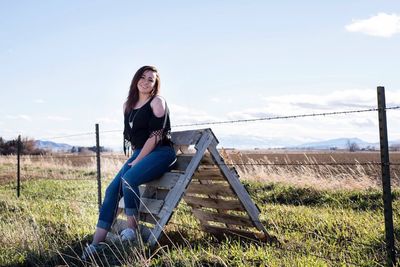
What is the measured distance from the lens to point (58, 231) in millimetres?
6527

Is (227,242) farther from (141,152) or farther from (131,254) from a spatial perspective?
(141,152)

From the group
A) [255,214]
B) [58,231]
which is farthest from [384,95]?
[58,231]

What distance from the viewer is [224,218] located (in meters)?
6.02

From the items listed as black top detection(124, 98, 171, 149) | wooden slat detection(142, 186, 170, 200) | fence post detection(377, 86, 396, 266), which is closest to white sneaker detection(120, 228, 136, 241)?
wooden slat detection(142, 186, 170, 200)

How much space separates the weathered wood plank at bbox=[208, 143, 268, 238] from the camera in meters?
5.42

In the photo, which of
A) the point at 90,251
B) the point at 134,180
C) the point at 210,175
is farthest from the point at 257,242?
the point at 90,251

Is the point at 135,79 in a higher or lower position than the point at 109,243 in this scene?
higher

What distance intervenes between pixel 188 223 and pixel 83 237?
145 cm

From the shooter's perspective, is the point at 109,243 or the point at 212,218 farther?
the point at 212,218

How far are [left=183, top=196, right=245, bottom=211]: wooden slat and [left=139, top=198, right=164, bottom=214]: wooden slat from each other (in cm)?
77

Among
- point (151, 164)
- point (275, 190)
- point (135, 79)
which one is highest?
point (135, 79)

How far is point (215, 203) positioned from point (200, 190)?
25 cm

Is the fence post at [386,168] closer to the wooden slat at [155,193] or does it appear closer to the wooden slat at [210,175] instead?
the wooden slat at [210,175]

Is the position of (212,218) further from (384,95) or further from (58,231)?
(384,95)
